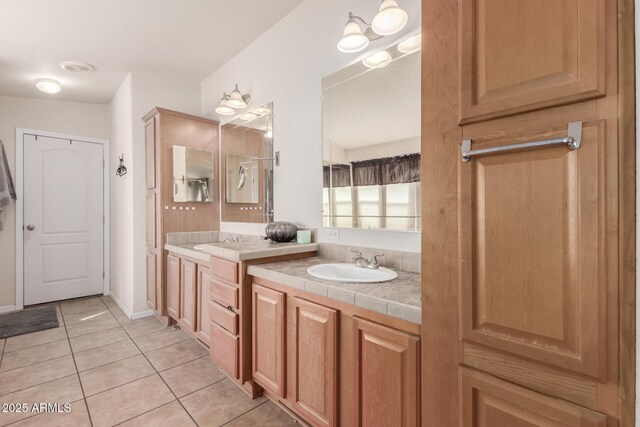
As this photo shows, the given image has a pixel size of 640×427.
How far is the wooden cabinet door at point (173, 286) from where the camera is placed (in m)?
2.96

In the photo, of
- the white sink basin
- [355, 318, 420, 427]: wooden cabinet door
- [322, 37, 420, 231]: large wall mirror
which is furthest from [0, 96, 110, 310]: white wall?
[355, 318, 420, 427]: wooden cabinet door

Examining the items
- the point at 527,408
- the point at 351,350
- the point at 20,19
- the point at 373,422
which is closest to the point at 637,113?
the point at 527,408

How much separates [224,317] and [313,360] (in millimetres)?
844

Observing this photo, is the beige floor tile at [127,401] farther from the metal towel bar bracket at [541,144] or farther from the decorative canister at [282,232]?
the metal towel bar bracket at [541,144]

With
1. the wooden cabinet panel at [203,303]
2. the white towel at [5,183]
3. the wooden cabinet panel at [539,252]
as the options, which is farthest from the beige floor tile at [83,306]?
the wooden cabinet panel at [539,252]

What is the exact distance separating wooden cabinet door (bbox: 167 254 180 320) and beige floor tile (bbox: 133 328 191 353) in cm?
16

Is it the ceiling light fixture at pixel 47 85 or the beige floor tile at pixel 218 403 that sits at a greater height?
the ceiling light fixture at pixel 47 85

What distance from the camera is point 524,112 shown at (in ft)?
2.81

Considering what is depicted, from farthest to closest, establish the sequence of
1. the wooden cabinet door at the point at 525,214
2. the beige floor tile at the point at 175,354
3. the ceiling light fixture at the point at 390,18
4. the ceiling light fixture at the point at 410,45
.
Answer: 1. the beige floor tile at the point at 175,354
2. the ceiling light fixture at the point at 410,45
3. the ceiling light fixture at the point at 390,18
4. the wooden cabinet door at the point at 525,214

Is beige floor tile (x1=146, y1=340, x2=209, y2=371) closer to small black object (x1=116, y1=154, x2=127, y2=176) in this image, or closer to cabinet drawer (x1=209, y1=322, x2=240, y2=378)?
cabinet drawer (x1=209, y1=322, x2=240, y2=378)

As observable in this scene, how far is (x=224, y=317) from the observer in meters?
2.08

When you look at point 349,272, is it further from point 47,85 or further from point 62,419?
point 47,85

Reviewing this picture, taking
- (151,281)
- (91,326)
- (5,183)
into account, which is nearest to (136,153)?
(151,281)

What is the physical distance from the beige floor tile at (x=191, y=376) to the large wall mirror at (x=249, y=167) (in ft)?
4.19
